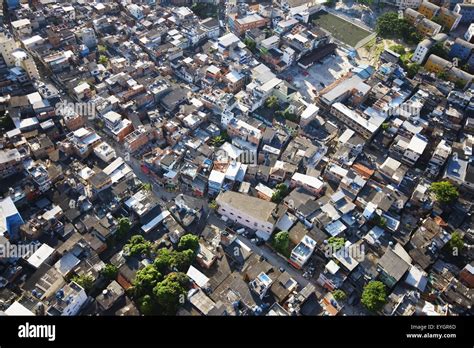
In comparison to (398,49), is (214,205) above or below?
below

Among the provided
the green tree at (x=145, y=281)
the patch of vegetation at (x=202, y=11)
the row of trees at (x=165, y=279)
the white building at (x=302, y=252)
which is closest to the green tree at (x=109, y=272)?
the green tree at (x=145, y=281)

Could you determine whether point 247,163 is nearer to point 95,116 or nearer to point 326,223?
point 326,223

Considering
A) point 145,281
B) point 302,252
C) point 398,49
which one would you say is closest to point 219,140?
point 302,252

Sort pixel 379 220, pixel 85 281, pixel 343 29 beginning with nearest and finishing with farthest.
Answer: pixel 85 281, pixel 379 220, pixel 343 29

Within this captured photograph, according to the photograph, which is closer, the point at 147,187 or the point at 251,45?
the point at 147,187

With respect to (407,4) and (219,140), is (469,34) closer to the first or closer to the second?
(407,4)

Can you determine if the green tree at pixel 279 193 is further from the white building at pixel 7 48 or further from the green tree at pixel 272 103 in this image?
the white building at pixel 7 48

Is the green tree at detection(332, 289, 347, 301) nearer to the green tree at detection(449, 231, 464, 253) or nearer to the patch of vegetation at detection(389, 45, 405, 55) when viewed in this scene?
the green tree at detection(449, 231, 464, 253)
